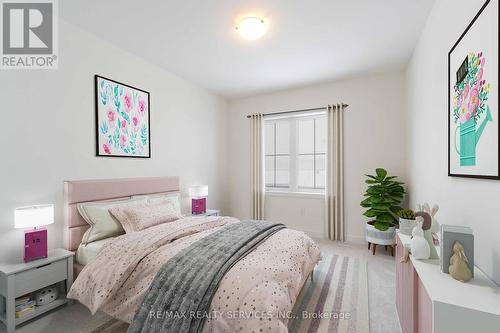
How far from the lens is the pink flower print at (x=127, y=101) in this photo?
9.90ft

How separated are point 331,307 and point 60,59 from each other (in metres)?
3.65

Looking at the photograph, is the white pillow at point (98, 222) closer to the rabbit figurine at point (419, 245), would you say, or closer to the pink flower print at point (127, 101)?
the pink flower print at point (127, 101)

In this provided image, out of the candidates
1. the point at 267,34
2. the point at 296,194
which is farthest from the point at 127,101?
the point at 296,194

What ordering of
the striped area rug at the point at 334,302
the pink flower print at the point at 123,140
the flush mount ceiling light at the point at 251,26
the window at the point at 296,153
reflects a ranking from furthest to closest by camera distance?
the window at the point at 296,153
the pink flower print at the point at 123,140
the flush mount ceiling light at the point at 251,26
the striped area rug at the point at 334,302

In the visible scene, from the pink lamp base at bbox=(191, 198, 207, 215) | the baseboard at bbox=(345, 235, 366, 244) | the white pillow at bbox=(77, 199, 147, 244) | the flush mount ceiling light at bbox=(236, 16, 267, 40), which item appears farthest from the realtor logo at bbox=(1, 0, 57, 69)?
the baseboard at bbox=(345, 235, 366, 244)

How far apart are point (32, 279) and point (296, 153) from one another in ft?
13.1

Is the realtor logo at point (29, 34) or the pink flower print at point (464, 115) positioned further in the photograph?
the realtor logo at point (29, 34)

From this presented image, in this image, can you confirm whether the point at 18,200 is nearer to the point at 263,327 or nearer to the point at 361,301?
the point at 263,327

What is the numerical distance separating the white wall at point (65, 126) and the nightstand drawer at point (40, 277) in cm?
34

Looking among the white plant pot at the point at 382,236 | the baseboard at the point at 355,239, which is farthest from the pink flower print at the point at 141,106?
the baseboard at the point at 355,239

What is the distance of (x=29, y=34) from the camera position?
2.26 m

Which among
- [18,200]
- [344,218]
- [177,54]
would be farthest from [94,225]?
[344,218]

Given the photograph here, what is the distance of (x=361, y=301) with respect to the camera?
222cm

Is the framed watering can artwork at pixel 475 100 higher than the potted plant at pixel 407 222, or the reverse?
the framed watering can artwork at pixel 475 100
